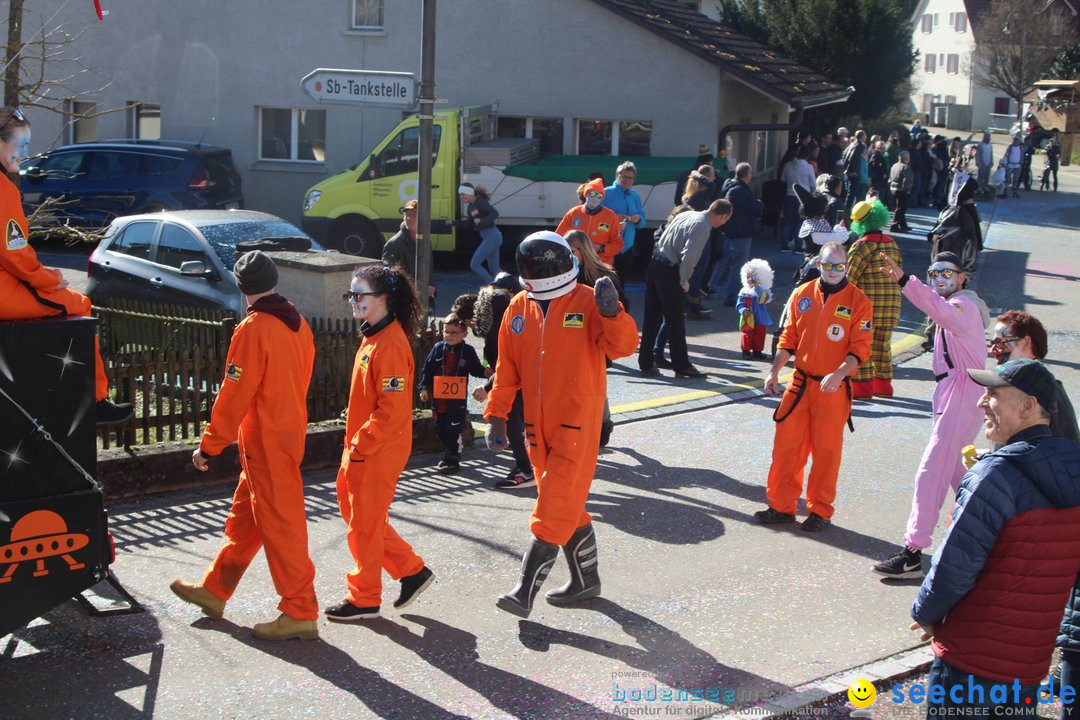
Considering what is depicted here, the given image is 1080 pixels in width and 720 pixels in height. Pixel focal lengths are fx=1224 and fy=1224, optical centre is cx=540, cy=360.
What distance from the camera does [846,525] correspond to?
7574 mm

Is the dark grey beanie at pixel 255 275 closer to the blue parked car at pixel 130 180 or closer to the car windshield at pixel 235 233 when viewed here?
the car windshield at pixel 235 233

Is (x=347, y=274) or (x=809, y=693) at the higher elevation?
(x=347, y=274)

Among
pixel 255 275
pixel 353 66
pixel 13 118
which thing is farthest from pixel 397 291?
pixel 353 66

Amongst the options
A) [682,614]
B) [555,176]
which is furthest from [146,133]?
[682,614]

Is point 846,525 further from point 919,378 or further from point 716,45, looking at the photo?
point 716,45

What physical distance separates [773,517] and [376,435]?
2.93 meters

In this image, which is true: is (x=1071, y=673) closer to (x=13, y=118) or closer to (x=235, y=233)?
(x=13, y=118)

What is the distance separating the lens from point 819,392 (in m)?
7.21

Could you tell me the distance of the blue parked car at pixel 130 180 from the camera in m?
18.7

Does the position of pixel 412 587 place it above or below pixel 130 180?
below

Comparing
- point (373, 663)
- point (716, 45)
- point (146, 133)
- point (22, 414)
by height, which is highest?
point (716, 45)

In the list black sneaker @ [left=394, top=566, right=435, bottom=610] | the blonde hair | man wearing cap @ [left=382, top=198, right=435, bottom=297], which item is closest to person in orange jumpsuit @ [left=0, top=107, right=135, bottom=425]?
black sneaker @ [left=394, top=566, right=435, bottom=610]

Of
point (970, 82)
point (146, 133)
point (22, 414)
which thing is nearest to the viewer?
point (22, 414)

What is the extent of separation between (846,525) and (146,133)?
19.0 meters
